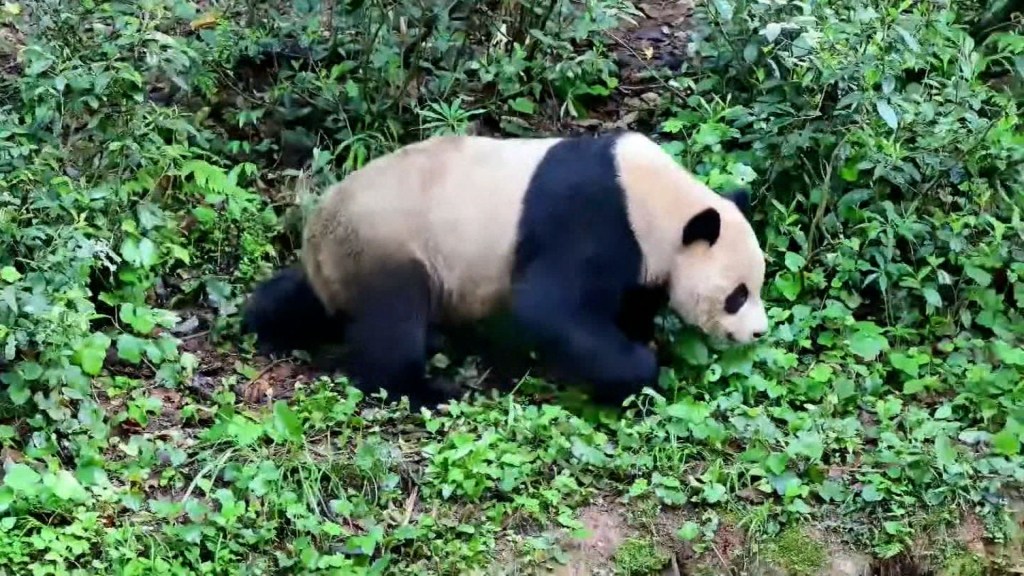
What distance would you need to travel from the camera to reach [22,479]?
4.10 metres

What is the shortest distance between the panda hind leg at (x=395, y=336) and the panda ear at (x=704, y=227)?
3.93 ft

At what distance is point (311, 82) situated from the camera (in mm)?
6883

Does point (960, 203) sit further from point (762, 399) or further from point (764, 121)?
point (762, 399)

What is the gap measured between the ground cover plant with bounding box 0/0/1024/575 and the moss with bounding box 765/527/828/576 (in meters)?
0.01

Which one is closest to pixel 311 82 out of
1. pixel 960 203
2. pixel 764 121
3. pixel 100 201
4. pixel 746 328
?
pixel 100 201

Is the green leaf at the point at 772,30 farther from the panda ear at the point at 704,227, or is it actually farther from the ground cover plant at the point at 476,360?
the panda ear at the point at 704,227

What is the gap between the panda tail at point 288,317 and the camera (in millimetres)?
5555

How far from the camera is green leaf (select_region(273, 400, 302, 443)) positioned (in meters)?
4.63

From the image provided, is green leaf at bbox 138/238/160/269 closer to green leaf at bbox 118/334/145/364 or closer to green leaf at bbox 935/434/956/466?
green leaf at bbox 118/334/145/364

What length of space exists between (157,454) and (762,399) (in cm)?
262

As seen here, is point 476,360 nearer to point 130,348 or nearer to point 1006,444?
point 130,348

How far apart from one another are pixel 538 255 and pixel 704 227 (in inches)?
29.2

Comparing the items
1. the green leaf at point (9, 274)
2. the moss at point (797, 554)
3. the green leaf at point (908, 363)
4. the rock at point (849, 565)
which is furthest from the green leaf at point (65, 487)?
the green leaf at point (908, 363)

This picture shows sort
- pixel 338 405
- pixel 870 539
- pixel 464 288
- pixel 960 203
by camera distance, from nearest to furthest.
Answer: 1. pixel 870 539
2. pixel 338 405
3. pixel 464 288
4. pixel 960 203
